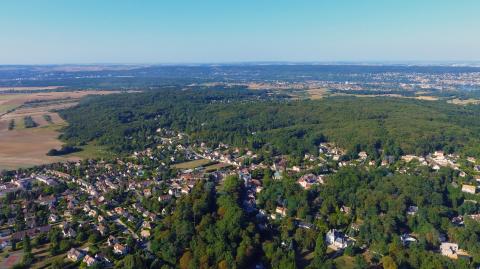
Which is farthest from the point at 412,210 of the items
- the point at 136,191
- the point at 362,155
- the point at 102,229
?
the point at 136,191

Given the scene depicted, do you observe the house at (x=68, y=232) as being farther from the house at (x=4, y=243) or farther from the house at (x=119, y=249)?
the house at (x=119, y=249)

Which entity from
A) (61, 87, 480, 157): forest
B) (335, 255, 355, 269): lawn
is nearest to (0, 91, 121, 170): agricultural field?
(61, 87, 480, 157): forest

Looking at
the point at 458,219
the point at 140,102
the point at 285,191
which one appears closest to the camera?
the point at 458,219

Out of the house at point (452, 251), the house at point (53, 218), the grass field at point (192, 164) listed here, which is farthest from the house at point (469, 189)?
the house at point (53, 218)

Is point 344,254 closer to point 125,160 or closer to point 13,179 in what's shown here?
point 125,160

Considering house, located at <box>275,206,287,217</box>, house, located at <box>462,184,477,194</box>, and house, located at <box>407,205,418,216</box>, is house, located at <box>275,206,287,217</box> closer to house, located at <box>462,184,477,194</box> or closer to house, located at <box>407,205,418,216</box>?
house, located at <box>407,205,418,216</box>

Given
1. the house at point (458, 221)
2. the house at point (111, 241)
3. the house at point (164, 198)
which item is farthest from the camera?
the house at point (164, 198)

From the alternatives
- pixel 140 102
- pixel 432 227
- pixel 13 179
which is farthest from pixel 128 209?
pixel 140 102
